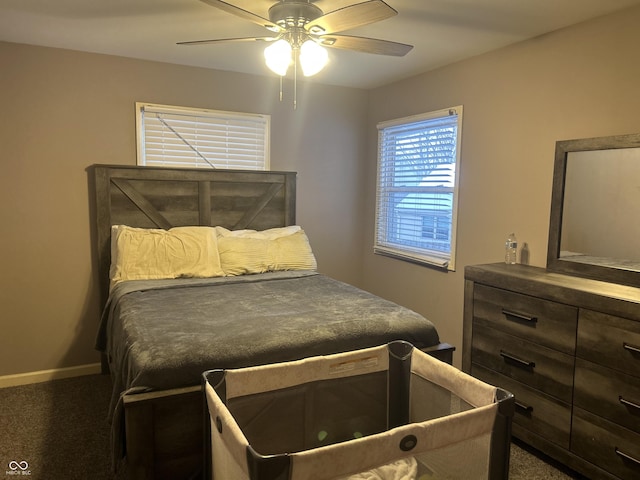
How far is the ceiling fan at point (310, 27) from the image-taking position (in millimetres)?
1886

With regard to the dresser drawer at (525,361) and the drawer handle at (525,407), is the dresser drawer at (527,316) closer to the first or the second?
the dresser drawer at (525,361)

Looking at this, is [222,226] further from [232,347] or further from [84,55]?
[232,347]

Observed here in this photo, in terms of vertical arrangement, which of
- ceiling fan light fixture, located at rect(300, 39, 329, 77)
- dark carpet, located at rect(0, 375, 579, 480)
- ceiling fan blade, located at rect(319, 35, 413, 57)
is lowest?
dark carpet, located at rect(0, 375, 579, 480)

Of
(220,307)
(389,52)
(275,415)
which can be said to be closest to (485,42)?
(389,52)

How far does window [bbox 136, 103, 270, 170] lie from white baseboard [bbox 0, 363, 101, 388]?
1.58m

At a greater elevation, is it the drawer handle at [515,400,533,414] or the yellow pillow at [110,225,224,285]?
the yellow pillow at [110,225,224,285]

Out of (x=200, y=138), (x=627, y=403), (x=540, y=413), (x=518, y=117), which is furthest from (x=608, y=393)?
(x=200, y=138)

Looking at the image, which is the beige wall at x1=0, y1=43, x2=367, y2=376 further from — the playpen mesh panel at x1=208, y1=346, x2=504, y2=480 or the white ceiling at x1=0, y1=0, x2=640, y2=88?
the playpen mesh panel at x1=208, y1=346, x2=504, y2=480

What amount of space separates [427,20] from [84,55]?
2.33 metres

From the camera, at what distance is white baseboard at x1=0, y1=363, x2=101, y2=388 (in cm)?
316

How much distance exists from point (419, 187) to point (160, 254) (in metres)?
2.07

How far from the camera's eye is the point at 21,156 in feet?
10.0

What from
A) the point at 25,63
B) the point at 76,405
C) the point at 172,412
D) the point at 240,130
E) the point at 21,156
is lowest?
the point at 76,405

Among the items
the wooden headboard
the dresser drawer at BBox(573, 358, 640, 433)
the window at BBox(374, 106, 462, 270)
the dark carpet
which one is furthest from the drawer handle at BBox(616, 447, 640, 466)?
the wooden headboard
